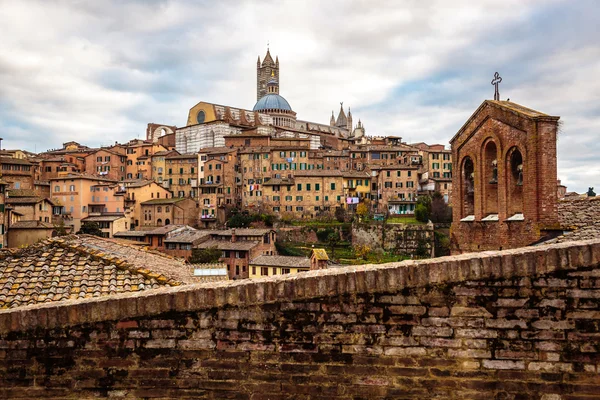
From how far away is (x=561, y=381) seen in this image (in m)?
4.06

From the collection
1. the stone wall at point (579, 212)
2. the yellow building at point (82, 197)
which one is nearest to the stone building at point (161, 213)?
the yellow building at point (82, 197)

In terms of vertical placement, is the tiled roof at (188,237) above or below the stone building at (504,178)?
below

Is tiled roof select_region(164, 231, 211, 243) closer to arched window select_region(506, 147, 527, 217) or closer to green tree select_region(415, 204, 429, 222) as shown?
green tree select_region(415, 204, 429, 222)

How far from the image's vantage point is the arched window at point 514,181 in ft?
39.2

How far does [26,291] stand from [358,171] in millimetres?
71821

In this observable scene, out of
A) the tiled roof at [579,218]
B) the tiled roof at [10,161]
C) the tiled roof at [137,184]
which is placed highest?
the tiled roof at [10,161]

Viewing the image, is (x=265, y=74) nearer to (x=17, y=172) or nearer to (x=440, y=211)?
(x=17, y=172)

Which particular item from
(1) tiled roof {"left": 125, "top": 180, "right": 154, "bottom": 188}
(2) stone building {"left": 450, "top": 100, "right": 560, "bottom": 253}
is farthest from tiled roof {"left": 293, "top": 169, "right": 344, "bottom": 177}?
(2) stone building {"left": 450, "top": 100, "right": 560, "bottom": 253}

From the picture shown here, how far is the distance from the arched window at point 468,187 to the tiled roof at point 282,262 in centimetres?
2828

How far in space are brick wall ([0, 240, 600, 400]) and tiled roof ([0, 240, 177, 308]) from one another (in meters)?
3.62

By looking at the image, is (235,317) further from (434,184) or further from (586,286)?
(434,184)

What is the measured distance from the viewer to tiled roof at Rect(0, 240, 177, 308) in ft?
26.6

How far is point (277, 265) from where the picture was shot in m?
44.0

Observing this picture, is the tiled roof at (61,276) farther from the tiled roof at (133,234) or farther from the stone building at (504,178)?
the tiled roof at (133,234)
